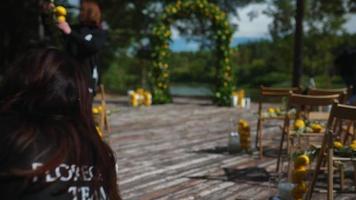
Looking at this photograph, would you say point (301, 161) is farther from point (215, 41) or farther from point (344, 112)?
point (215, 41)

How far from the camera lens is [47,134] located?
56.6 inches

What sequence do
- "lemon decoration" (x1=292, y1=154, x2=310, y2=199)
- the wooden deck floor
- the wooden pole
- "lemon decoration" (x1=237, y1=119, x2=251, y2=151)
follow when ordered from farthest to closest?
the wooden pole
"lemon decoration" (x1=237, y1=119, x2=251, y2=151)
the wooden deck floor
"lemon decoration" (x1=292, y1=154, x2=310, y2=199)

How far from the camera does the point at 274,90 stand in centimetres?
582

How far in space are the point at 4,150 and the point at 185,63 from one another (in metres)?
50.2

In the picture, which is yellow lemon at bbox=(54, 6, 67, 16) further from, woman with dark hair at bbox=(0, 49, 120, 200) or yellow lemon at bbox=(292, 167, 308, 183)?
woman with dark hair at bbox=(0, 49, 120, 200)

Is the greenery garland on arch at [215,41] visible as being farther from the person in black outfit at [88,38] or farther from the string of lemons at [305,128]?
the person in black outfit at [88,38]

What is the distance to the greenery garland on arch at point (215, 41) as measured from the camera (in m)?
13.7

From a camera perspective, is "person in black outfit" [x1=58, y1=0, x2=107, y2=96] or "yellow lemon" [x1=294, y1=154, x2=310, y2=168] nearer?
"yellow lemon" [x1=294, y1=154, x2=310, y2=168]

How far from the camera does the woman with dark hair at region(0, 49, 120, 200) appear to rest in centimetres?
139

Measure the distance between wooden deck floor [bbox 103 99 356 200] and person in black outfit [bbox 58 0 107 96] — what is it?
1.07 meters

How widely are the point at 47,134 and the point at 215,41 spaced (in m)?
12.7

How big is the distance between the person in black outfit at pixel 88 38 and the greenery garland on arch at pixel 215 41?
29.7 ft

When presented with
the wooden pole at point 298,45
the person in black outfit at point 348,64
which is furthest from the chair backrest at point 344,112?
the wooden pole at point 298,45

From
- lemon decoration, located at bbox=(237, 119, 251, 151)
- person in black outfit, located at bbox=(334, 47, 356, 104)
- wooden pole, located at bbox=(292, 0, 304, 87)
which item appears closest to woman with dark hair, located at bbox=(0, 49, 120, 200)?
lemon decoration, located at bbox=(237, 119, 251, 151)
